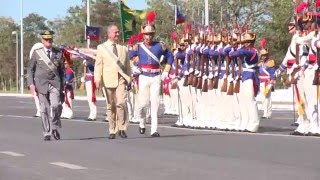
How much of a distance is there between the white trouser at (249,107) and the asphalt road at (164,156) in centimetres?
37

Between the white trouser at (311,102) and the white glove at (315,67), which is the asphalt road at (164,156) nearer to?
the white trouser at (311,102)

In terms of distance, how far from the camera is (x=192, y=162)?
1114 cm

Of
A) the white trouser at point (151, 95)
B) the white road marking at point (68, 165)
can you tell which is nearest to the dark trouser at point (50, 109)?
the white trouser at point (151, 95)

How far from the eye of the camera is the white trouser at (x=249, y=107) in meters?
16.4

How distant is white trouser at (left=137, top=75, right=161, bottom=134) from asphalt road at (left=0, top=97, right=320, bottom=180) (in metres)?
0.43

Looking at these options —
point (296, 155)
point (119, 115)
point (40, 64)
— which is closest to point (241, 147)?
point (296, 155)

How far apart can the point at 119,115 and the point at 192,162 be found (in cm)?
429

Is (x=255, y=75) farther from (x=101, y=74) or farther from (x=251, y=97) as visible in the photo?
(x=101, y=74)

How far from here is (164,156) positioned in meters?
11.9

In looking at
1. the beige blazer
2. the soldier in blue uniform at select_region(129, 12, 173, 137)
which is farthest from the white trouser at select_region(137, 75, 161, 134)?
the beige blazer

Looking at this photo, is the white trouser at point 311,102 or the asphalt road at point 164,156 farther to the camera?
the white trouser at point 311,102

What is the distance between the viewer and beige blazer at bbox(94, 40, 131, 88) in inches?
597

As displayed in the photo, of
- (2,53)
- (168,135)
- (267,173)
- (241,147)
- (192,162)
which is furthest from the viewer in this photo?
(2,53)

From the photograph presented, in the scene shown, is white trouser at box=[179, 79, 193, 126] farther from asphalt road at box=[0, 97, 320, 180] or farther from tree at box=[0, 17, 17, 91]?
tree at box=[0, 17, 17, 91]
